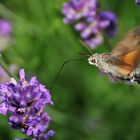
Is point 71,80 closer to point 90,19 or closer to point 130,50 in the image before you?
point 90,19

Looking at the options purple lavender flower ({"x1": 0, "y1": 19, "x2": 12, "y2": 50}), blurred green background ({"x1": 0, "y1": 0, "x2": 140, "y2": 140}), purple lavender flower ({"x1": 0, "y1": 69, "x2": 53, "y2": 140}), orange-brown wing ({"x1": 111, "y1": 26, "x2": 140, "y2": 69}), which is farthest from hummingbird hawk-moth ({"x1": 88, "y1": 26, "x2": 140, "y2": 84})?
purple lavender flower ({"x1": 0, "y1": 19, "x2": 12, "y2": 50})

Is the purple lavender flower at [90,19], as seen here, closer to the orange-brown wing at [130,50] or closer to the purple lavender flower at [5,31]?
the orange-brown wing at [130,50]

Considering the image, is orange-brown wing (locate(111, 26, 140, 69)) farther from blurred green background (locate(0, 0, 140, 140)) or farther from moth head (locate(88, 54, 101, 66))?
blurred green background (locate(0, 0, 140, 140))

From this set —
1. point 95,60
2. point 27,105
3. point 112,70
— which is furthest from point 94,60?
point 27,105

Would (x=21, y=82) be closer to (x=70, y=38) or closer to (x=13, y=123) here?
(x=13, y=123)

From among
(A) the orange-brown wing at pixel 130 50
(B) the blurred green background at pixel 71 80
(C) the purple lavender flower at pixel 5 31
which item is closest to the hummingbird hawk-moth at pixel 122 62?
(A) the orange-brown wing at pixel 130 50

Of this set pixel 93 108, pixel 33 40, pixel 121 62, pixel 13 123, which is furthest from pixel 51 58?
pixel 13 123
